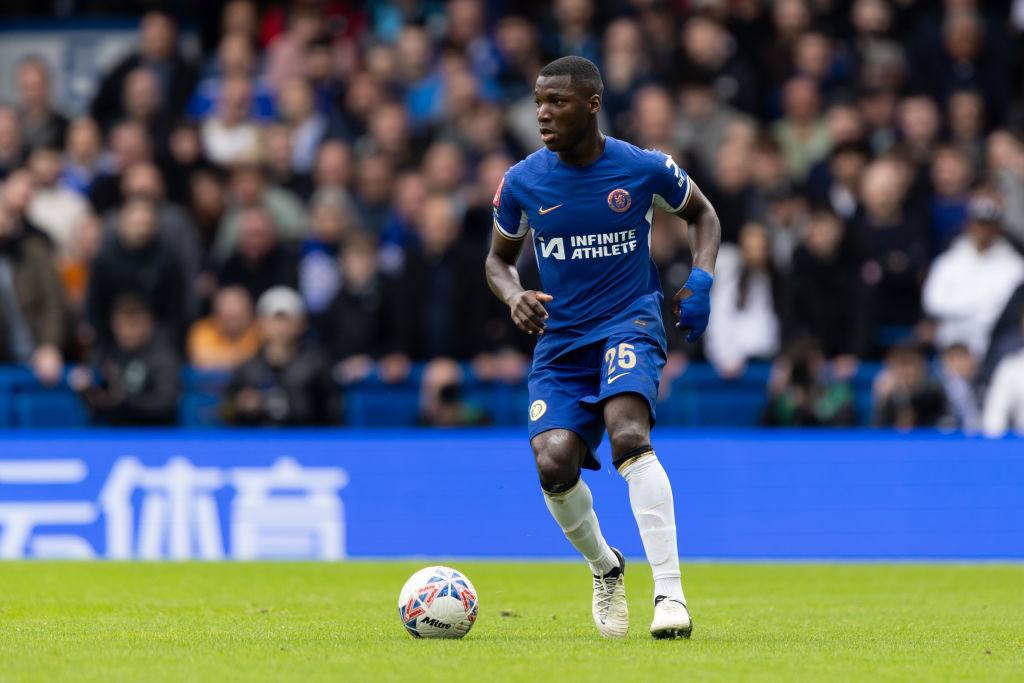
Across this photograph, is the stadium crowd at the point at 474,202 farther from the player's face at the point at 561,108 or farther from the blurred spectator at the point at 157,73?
the player's face at the point at 561,108

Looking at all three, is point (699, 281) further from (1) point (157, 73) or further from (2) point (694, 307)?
(1) point (157, 73)

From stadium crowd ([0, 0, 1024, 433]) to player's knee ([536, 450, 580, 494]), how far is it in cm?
654

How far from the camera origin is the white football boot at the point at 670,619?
6750 mm

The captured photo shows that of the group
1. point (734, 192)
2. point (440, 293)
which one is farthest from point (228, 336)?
point (734, 192)

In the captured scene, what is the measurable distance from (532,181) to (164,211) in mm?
8444

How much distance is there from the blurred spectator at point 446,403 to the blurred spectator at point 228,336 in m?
1.77

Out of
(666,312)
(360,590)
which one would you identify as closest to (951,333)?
(666,312)

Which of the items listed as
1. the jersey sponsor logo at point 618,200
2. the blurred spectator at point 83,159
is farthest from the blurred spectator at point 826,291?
the blurred spectator at point 83,159

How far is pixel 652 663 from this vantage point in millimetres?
5941

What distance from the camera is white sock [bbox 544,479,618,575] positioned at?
7.17 meters

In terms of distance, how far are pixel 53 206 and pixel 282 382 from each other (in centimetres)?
382

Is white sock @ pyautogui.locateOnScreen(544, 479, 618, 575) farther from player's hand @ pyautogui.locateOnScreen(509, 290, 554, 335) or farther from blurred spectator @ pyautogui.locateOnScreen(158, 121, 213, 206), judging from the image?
blurred spectator @ pyautogui.locateOnScreen(158, 121, 213, 206)

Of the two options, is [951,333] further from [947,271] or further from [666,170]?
[666,170]

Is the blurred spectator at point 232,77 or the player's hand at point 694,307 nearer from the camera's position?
the player's hand at point 694,307
